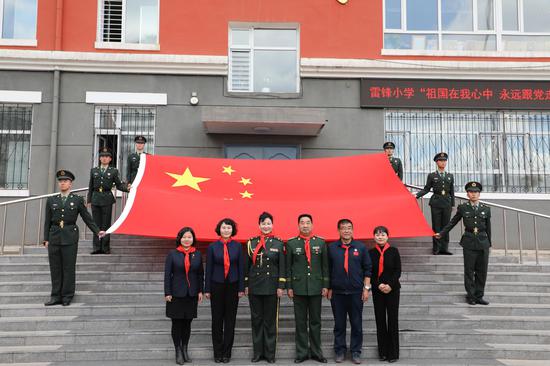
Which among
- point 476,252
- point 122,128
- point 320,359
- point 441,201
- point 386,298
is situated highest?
point 122,128

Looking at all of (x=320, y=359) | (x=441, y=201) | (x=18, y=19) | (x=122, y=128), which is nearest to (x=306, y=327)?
(x=320, y=359)

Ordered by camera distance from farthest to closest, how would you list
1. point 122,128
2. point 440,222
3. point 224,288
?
point 122,128 < point 440,222 < point 224,288

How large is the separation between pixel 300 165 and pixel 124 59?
14.4ft

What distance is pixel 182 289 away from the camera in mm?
4770

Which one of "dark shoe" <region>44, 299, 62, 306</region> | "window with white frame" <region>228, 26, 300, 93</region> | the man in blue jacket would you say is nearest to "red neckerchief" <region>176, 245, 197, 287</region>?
the man in blue jacket

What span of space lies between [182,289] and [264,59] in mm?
6597

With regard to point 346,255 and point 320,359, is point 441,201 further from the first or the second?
point 320,359

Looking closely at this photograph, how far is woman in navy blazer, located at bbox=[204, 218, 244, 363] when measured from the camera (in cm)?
483

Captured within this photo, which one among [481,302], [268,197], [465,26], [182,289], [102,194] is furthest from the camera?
[465,26]

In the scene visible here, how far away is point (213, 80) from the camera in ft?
32.4

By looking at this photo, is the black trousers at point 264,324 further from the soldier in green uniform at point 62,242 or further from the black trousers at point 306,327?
the soldier in green uniform at point 62,242

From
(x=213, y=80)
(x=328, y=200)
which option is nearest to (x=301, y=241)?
(x=328, y=200)

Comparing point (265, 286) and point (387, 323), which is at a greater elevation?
point (265, 286)

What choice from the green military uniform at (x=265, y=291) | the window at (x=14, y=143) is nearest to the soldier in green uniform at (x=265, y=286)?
the green military uniform at (x=265, y=291)
